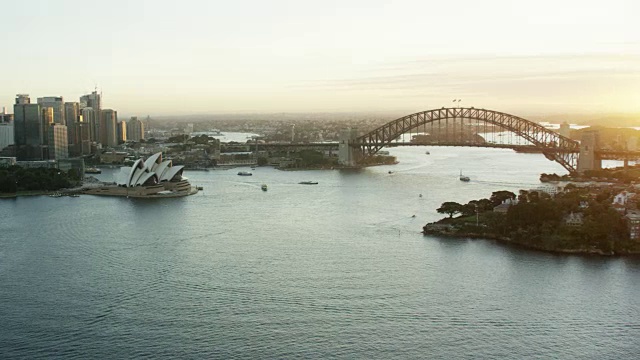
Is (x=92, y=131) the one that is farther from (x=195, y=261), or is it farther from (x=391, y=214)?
(x=195, y=261)

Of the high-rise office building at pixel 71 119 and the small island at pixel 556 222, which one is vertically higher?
the high-rise office building at pixel 71 119

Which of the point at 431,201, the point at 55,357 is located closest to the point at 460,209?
the point at 431,201

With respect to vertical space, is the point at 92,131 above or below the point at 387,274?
above

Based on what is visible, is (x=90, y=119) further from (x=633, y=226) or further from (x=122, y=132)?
(x=633, y=226)

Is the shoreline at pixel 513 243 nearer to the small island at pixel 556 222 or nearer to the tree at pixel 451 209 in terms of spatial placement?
the small island at pixel 556 222

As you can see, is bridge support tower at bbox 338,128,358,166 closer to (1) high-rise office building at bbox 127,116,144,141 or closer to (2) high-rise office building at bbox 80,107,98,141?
(2) high-rise office building at bbox 80,107,98,141

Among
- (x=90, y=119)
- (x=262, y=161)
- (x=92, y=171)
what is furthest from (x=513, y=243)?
(x=90, y=119)

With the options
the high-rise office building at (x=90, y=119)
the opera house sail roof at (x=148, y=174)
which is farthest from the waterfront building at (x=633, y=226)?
the high-rise office building at (x=90, y=119)
